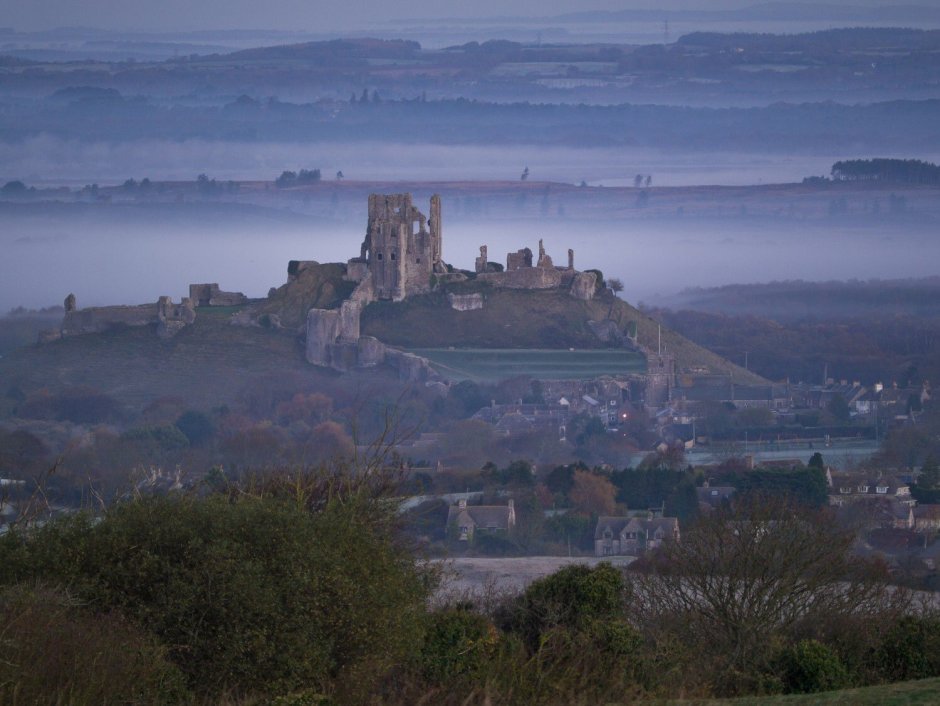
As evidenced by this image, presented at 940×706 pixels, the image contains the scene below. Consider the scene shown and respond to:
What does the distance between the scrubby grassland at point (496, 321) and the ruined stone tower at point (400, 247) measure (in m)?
0.67

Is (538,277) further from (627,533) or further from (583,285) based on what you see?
(627,533)

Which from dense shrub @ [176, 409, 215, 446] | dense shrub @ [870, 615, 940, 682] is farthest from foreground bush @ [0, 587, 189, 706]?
dense shrub @ [176, 409, 215, 446]

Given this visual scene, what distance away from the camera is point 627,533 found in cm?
3212

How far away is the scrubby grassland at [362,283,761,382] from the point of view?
69.3 m

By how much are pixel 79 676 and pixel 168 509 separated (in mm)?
2400

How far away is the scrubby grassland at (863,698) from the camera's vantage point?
1040cm

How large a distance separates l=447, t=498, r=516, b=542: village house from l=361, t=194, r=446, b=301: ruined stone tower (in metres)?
30.7

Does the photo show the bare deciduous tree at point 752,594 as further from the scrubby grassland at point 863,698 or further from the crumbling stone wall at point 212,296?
the crumbling stone wall at point 212,296

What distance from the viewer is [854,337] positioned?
80188 millimetres

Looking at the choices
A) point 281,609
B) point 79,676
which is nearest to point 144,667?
point 79,676

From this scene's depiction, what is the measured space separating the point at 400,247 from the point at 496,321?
570 cm

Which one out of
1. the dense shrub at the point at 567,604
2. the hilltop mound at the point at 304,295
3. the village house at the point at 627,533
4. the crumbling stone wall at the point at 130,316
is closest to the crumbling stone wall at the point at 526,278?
the hilltop mound at the point at 304,295

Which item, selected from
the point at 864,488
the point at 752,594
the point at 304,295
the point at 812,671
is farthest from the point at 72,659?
the point at 304,295

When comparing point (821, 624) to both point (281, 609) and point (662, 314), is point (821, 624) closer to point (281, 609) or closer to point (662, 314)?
point (281, 609)
